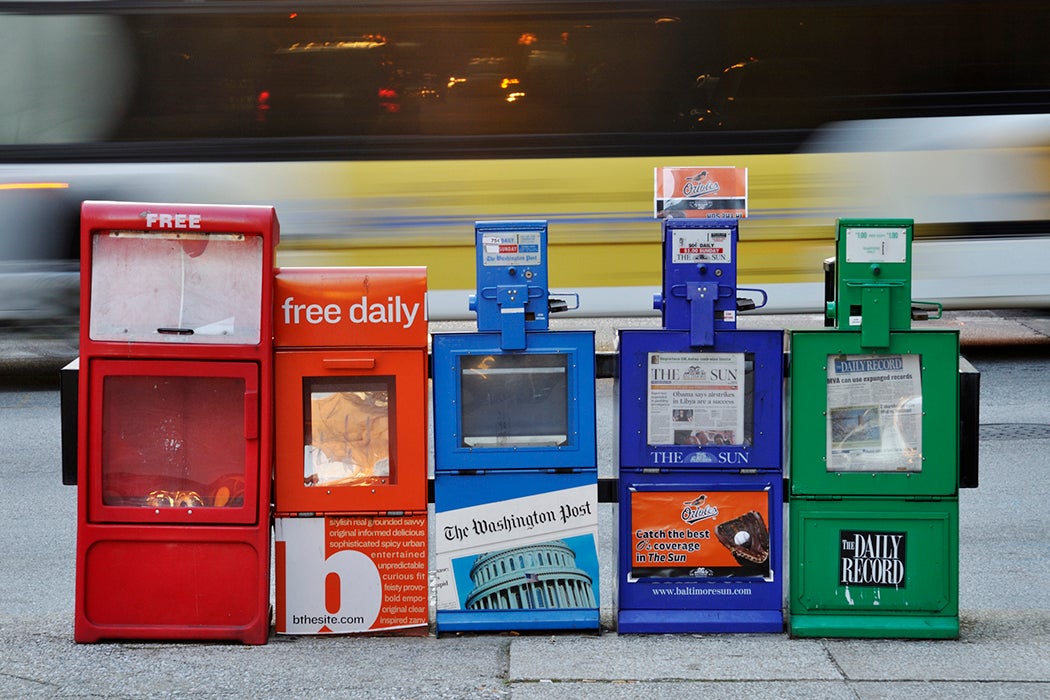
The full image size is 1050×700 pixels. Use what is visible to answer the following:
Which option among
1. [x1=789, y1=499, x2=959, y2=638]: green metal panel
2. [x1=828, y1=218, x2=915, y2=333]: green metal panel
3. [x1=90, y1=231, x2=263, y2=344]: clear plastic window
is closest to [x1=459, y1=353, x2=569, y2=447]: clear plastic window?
[x1=90, y1=231, x2=263, y2=344]: clear plastic window

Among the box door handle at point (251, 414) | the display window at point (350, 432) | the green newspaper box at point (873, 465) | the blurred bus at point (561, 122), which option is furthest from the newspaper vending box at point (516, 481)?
the blurred bus at point (561, 122)

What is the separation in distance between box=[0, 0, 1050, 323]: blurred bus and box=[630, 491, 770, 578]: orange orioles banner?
258 inches

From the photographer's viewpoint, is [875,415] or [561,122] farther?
[561,122]

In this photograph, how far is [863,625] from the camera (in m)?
5.07

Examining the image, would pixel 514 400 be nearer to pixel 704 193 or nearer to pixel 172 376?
pixel 704 193

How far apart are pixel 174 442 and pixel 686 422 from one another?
78.6 inches

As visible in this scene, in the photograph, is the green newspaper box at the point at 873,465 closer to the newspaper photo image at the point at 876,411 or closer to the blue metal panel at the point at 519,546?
the newspaper photo image at the point at 876,411

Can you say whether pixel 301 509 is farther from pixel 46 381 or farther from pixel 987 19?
pixel 987 19

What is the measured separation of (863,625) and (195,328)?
2.76 meters

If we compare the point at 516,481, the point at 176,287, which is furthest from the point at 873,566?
the point at 176,287

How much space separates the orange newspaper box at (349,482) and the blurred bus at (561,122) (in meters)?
6.41

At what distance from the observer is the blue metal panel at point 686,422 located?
16.9ft

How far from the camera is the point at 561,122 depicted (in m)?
11.5

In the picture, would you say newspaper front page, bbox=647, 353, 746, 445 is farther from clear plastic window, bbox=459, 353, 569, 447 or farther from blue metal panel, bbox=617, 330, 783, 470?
clear plastic window, bbox=459, 353, 569, 447
